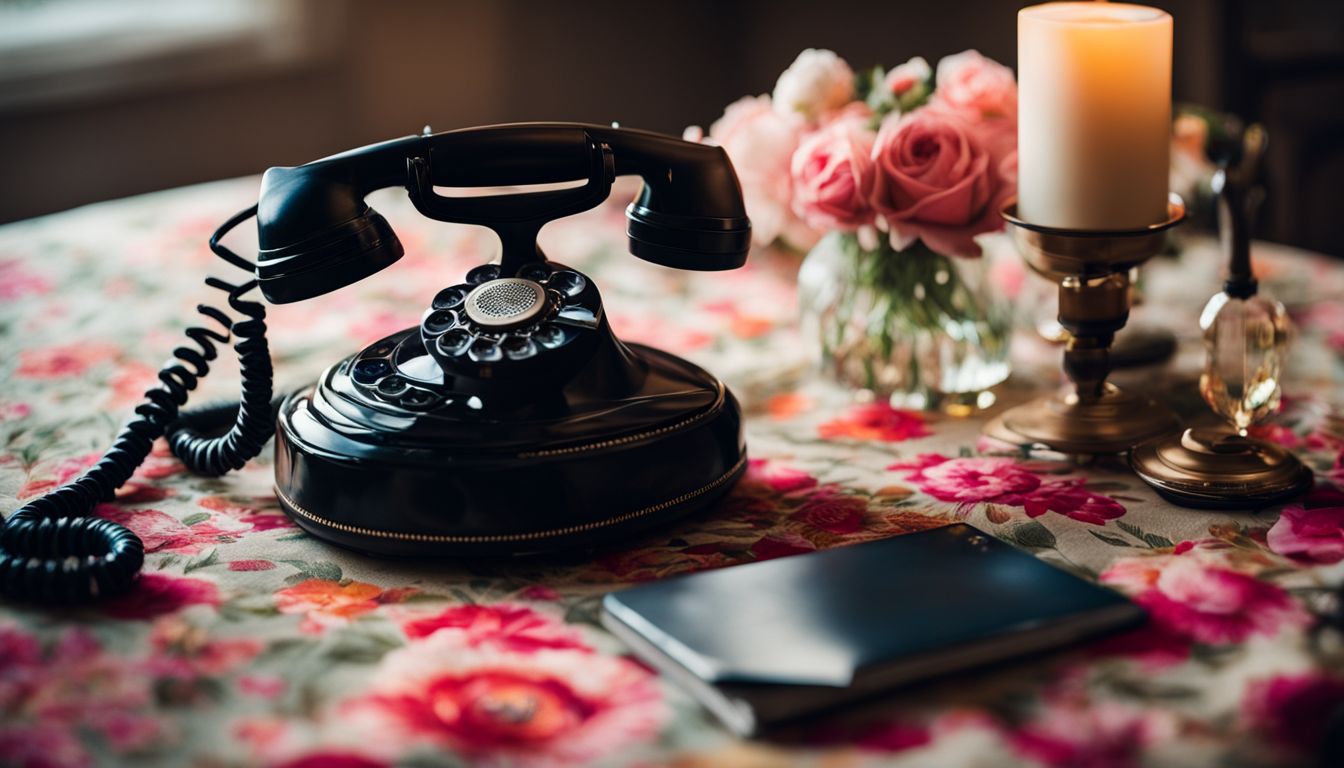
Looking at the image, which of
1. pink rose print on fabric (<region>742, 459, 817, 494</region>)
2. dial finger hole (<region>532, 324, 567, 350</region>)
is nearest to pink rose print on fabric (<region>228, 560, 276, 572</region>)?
dial finger hole (<region>532, 324, 567, 350</region>)

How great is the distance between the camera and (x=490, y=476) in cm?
81

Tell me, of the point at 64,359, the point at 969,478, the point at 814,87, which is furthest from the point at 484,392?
the point at 64,359

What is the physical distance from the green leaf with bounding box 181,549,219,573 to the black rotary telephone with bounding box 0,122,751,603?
0.04m

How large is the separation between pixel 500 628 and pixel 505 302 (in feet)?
0.77

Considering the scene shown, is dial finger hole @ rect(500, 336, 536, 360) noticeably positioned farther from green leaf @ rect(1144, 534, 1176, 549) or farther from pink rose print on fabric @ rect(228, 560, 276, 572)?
green leaf @ rect(1144, 534, 1176, 549)

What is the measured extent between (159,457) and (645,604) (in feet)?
1.69

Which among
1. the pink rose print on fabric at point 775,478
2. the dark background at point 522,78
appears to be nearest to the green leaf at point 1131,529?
Answer: the pink rose print on fabric at point 775,478

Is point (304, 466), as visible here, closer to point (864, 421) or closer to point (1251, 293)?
point (864, 421)

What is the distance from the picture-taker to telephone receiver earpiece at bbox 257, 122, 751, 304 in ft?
2.77

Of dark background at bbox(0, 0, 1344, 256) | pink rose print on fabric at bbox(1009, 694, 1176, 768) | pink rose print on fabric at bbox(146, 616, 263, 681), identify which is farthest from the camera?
dark background at bbox(0, 0, 1344, 256)

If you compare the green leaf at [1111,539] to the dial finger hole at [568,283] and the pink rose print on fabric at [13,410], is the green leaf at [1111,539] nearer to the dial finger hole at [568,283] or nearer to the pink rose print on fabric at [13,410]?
the dial finger hole at [568,283]

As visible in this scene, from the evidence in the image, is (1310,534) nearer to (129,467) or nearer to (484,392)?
(484,392)

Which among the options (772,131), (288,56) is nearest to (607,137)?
(772,131)

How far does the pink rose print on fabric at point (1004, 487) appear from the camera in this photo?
889mm
